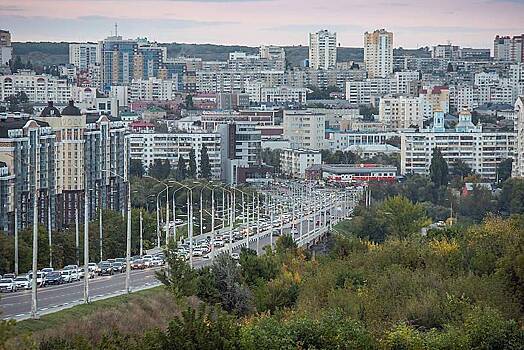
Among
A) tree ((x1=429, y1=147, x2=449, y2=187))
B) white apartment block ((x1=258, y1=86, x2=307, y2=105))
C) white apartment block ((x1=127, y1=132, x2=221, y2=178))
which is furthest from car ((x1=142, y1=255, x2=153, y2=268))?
white apartment block ((x1=258, y1=86, x2=307, y2=105))

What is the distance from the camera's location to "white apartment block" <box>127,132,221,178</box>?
33.9 meters

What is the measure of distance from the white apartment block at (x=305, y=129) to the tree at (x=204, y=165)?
10.3 m

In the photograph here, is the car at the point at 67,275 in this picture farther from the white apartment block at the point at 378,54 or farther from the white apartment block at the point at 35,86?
the white apartment block at the point at 378,54

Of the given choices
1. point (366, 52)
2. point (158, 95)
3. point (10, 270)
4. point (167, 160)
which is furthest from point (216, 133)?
point (366, 52)

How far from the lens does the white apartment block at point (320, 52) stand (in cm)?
7400

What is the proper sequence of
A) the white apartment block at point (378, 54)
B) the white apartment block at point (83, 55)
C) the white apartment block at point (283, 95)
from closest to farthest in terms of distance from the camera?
the white apartment block at point (283, 95) < the white apartment block at point (83, 55) < the white apartment block at point (378, 54)

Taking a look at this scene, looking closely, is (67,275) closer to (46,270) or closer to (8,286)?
(46,270)

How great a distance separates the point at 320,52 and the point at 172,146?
1537 inches

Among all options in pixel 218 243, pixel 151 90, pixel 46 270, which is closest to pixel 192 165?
pixel 218 243

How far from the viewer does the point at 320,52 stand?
74.0 m

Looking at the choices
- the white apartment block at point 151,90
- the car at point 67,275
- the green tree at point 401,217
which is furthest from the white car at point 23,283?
the white apartment block at point 151,90

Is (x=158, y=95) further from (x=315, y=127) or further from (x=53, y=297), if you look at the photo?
(x=53, y=297)

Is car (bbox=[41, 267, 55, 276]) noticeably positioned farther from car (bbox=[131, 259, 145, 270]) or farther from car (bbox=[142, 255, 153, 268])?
car (bbox=[142, 255, 153, 268])

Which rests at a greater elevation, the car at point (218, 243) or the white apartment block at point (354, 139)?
the white apartment block at point (354, 139)
